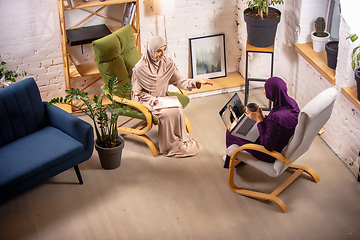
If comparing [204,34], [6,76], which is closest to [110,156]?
[6,76]

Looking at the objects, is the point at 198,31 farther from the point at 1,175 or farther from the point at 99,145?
the point at 1,175

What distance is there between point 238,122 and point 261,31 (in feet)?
4.16

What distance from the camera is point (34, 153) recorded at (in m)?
3.18

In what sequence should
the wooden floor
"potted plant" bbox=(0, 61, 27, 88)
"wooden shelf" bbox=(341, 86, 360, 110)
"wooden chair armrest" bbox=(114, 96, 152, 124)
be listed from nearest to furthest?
the wooden floor, "wooden shelf" bbox=(341, 86, 360, 110), "wooden chair armrest" bbox=(114, 96, 152, 124), "potted plant" bbox=(0, 61, 27, 88)

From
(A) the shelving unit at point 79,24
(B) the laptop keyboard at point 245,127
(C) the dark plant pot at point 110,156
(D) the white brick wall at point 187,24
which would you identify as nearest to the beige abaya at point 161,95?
(C) the dark plant pot at point 110,156

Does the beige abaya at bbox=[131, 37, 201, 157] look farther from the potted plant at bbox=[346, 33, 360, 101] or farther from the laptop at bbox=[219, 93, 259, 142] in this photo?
the potted plant at bbox=[346, 33, 360, 101]

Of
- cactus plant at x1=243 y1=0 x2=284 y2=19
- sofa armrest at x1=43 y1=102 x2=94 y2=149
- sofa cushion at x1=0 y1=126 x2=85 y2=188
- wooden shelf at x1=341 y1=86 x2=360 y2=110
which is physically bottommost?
sofa cushion at x1=0 y1=126 x2=85 y2=188

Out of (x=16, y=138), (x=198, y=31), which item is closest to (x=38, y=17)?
(x=16, y=138)

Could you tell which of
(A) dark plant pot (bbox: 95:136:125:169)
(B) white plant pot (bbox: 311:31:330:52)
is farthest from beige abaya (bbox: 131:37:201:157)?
(B) white plant pot (bbox: 311:31:330:52)

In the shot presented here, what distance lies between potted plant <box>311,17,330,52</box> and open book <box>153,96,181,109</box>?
159 cm

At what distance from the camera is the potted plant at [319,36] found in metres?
3.74

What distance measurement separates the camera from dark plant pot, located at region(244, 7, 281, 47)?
3939mm

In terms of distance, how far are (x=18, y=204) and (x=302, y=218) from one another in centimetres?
250

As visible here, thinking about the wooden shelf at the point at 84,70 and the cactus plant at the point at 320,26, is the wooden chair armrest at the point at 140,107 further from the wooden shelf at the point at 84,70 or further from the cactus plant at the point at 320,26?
the cactus plant at the point at 320,26
